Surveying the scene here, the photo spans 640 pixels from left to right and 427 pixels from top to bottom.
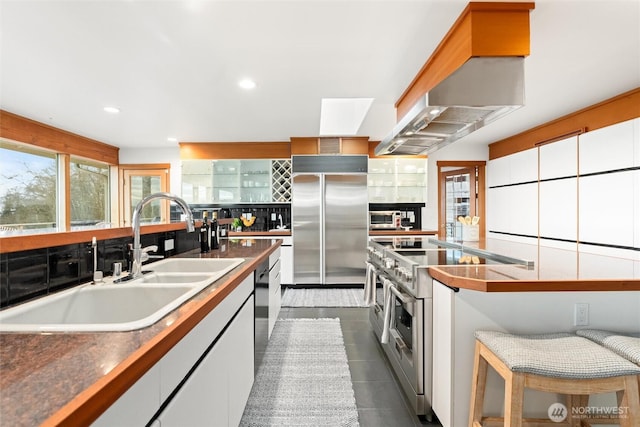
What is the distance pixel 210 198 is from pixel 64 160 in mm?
2138

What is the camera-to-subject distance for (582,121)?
3613 mm

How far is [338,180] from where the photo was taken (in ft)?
15.7

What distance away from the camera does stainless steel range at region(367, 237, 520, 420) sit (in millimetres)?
1722

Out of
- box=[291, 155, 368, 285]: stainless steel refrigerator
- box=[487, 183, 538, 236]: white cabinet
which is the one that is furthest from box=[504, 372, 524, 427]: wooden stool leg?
box=[487, 183, 538, 236]: white cabinet

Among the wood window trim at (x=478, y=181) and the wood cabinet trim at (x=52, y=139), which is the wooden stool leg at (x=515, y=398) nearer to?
the wood window trim at (x=478, y=181)

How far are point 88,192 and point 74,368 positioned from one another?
567 centimetres

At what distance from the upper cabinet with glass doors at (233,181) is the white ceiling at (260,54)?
4.89 ft

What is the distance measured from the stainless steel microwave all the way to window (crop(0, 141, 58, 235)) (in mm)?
4715

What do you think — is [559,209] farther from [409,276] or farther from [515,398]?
[515,398]

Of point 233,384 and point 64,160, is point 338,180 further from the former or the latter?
point 64,160

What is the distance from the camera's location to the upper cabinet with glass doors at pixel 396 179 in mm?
5125

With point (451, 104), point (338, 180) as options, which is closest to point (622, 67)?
point (451, 104)

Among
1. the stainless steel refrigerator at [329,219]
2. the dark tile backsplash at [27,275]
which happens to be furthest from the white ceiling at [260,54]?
the dark tile backsplash at [27,275]

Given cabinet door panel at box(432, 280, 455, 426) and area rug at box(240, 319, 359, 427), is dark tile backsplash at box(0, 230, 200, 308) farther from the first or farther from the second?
cabinet door panel at box(432, 280, 455, 426)
